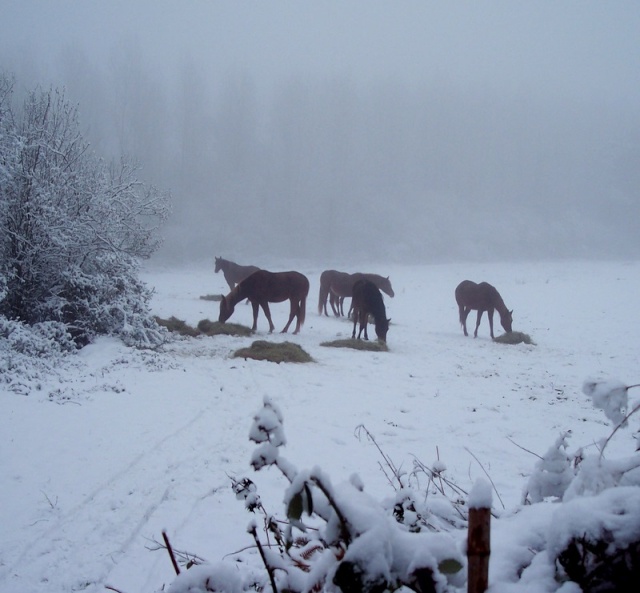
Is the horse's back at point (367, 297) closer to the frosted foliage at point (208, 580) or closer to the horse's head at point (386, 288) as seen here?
the horse's head at point (386, 288)

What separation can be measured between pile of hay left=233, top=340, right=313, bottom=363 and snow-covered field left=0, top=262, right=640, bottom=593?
388 mm

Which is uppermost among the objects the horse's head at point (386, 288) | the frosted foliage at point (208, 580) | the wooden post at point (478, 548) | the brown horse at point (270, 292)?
the horse's head at point (386, 288)

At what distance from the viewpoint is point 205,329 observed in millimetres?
12195

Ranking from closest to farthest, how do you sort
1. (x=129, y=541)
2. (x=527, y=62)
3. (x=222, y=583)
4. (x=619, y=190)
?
(x=222, y=583), (x=129, y=541), (x=619, y=190), (x=527, y=62)

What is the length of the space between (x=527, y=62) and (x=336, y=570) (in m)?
161

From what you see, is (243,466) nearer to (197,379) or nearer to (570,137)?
(197,379)

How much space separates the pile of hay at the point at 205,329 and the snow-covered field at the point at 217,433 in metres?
0.60

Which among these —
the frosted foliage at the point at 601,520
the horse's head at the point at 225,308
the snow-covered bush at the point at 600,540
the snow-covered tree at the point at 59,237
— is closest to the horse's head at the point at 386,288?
the horse's head at the point at 225,308

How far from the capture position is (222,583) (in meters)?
1.19

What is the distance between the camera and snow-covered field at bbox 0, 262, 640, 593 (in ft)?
10.2

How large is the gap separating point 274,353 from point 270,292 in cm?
443

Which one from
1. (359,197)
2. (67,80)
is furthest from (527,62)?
(67,80)

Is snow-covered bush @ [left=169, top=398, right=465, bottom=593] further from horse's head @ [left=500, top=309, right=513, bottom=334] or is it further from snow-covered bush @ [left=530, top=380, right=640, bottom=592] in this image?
horse's head @ [left=500, top=309, right=513, bottom=334]

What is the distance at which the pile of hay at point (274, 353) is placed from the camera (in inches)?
354
